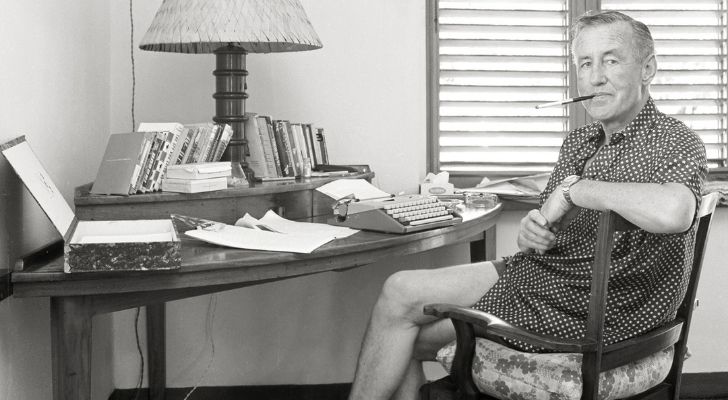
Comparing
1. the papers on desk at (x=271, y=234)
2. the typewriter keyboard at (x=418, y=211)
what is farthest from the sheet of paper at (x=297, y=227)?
the typewriter keyboard at (x=418, y=211)

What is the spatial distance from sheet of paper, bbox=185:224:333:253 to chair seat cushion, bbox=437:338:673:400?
1.39 ft

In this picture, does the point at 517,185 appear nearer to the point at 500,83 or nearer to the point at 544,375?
the point at 500,83

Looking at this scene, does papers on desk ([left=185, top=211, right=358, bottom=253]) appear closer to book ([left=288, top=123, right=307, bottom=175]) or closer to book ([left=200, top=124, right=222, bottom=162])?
book ([left=200, top=124, right=222, bottom=162])

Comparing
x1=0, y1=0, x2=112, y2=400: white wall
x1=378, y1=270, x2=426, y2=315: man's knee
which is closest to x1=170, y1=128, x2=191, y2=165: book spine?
x1=0, y1=0, x2=112, y2=400: white wall

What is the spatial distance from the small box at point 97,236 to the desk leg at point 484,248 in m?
1.51

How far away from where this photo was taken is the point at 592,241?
72.9 inches

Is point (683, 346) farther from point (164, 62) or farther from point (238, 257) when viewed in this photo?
point (164, 62)

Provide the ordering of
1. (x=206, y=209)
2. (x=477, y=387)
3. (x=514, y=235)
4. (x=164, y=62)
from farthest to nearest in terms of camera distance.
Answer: (x=514, y=235) < (x=164, y=62) < (x=206, y=209) < (x=477, y=387)

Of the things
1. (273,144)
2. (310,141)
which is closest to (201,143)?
(273,144)

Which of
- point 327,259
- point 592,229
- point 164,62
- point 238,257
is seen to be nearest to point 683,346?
point 592,229

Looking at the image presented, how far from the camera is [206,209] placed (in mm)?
2104

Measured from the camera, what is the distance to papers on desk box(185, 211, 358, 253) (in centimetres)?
176

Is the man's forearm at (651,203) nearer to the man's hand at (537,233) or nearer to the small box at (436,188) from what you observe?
the man's hand at (537,233)

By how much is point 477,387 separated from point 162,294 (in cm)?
68
